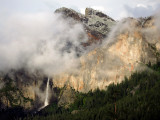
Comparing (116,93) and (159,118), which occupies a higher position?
(116,93)

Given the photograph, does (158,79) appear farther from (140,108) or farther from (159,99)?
(140,108)

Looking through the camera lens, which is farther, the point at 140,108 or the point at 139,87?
the point at 139,87

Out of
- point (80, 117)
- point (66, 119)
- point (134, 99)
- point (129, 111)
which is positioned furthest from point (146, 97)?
point (66, 119)

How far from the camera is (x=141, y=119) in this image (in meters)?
141

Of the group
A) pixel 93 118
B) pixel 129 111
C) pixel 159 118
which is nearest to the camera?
pixel 159 118

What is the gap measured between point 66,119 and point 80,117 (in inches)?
783

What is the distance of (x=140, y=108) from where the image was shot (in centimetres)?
15262

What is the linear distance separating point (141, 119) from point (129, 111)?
11.9 m

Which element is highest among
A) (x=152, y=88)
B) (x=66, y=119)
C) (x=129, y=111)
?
(x=152, y=88)

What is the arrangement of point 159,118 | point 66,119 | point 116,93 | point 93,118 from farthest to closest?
1. point 66,119
2. point 93,118
3. point 159,118
4. point 116,93

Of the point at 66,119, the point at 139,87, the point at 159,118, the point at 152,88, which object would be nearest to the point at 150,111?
the point at 159,118

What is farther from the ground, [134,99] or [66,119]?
[134,99]

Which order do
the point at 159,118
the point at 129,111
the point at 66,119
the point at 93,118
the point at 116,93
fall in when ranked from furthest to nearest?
the point at 66,119 → the point at 93,118 → the point at 129,111 → the point at 159,118 → the point at 116,93

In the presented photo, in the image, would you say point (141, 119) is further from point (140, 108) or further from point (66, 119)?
point (66, 119)
